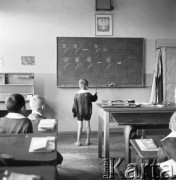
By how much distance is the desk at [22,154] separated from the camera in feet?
4.87

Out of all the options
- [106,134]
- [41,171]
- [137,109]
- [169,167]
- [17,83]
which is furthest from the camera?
[17,83]

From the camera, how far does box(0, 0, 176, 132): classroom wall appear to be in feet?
18.3

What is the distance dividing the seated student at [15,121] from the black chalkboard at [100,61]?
3.36 meters

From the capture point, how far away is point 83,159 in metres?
3.89

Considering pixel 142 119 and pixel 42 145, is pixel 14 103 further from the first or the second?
pixel 142 119

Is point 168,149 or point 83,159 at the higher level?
point 168,149

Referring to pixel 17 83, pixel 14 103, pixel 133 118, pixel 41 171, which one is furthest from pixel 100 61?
pixel 41 171

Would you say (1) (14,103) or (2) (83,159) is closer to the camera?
(1) (14,103)

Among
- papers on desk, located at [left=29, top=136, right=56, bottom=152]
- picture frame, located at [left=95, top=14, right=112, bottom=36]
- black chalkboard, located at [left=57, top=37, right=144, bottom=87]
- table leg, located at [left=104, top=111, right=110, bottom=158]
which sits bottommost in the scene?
table leg, located at [left=104, top=111, right=110, bottom=158]

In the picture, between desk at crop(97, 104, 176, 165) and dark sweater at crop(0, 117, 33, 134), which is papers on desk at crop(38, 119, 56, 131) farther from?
desk at crop(97, 104, 176, 165)

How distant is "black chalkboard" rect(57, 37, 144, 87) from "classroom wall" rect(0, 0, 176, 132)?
131 millimetres

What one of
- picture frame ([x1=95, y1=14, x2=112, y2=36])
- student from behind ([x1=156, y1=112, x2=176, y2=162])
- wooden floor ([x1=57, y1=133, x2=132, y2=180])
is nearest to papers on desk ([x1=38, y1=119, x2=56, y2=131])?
wooden floor ([x1=57, y1=133, x2=132, y2=180])

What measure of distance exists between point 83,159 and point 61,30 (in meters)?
2.93

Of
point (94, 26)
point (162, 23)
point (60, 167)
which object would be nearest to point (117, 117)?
point (60, 167)
